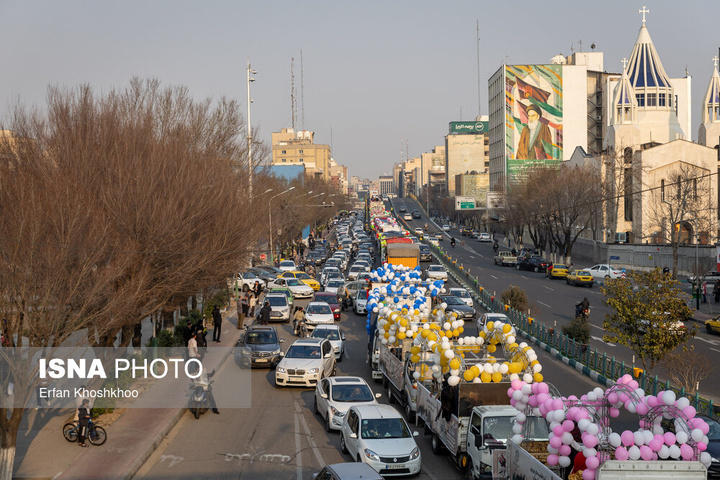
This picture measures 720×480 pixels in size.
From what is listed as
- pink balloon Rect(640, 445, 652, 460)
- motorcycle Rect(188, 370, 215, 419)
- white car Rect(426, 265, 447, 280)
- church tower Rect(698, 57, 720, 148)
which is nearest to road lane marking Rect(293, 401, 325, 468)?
motorcycle Rect(188, 370, 215, 419)

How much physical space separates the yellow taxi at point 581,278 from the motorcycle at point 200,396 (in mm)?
38234

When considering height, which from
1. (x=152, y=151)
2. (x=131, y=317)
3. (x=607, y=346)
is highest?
(x=152, y=151)

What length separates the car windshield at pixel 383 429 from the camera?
50.3 feet

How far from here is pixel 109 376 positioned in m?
20.5

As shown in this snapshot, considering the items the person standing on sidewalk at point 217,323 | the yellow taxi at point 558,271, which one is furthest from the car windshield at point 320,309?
the yellow taxi at point 558,271

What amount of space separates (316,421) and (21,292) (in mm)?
8460

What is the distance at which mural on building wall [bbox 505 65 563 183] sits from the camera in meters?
115

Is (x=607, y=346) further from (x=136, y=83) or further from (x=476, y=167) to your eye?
(x=476, y=167)

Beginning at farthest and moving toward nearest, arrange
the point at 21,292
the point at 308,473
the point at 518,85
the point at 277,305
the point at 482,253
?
the point at 518,85 → the point at 482,253 → the point at 277,305 → the point at 308,473 → the point at 21,292

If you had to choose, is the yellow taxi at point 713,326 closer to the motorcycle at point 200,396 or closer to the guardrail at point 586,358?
the guardrail at point 586,358

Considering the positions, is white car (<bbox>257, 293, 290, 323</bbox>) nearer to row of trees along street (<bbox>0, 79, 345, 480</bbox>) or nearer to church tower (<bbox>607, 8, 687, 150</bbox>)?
row of trees along street (<bbox>0, 79, 345, 480</bbox>)

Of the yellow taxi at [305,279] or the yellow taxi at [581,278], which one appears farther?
the yellow taxi at [581,278]

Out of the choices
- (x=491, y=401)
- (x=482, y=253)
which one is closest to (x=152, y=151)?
(x=491, y=401)

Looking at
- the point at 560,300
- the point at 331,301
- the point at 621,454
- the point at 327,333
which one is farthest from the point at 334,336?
the point at 560,300
